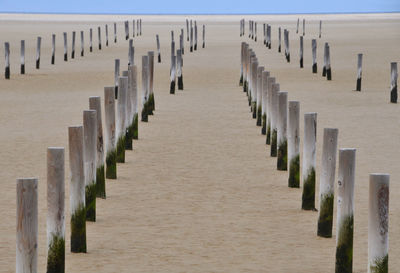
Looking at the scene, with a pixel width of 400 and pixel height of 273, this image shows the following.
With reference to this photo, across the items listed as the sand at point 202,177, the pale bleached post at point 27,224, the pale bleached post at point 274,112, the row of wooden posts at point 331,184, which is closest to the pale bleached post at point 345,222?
the row of wooden posts at point 331,184

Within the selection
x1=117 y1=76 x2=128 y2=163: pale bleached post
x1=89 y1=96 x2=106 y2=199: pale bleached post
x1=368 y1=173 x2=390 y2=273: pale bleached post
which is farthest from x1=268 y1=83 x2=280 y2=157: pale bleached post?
x1=368 y1=173 x2=390 y2=273: pale bleached post

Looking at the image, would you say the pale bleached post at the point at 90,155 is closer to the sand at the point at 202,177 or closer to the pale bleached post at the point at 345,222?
the sand at the point at 202,177

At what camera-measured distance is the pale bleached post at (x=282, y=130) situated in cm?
1321

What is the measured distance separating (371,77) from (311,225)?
22.5 metres

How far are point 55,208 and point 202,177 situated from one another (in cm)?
592

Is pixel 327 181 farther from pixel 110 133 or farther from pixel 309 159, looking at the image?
pixel 110 133

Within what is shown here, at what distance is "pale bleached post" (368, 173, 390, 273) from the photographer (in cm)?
705

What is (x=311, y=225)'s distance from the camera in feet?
33.8

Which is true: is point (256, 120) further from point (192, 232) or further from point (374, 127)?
point (192, 232)

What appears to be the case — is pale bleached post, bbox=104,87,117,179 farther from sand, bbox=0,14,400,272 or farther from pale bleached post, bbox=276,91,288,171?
pale bleached post, bbox=276,91,288,171

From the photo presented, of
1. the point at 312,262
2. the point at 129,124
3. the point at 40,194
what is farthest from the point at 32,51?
the point at 312,262

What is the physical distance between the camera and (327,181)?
9492 mm

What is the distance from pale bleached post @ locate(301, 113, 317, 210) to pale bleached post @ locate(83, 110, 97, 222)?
2.36 metres

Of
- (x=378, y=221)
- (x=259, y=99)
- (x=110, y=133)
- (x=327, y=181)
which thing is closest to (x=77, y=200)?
(x=327, y=181)
